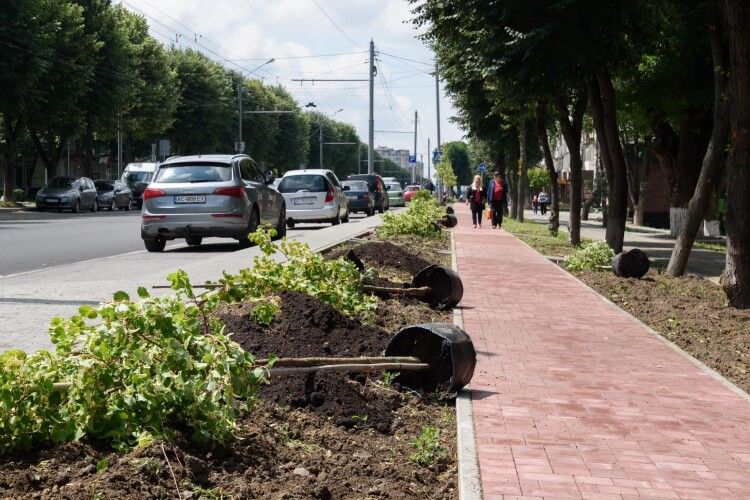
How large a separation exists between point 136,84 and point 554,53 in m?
44.0

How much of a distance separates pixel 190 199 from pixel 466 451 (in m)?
15.0

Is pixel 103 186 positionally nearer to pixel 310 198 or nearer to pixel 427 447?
pixel 310 198

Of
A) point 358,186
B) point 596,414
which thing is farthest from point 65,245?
point 358,186

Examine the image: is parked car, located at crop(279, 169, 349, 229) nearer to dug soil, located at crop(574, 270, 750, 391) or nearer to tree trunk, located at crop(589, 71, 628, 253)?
tree trunk, located at crop(589, 71, 628, 253)

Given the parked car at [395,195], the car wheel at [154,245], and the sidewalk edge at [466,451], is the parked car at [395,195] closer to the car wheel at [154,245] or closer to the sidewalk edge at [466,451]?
the car wheel at [154,245]

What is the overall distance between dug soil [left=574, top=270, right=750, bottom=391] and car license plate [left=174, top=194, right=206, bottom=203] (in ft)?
22.7

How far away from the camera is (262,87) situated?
115m

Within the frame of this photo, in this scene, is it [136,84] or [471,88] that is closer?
[471,88]

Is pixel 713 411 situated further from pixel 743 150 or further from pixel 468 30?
pixel 468 30

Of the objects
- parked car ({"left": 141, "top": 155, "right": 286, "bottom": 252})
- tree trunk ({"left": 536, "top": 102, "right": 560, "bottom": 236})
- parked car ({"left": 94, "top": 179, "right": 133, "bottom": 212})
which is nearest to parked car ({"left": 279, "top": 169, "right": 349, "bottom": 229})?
tree trunk ({"left": 536, "top": 102, "right": 560, "bottom": 236})

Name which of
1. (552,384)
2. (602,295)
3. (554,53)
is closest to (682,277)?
(602,295)

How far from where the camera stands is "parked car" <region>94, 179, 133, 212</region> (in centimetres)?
5367

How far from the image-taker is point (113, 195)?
54.6 m

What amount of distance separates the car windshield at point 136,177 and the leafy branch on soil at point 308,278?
52.5 m
